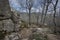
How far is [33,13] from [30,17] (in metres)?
0.87

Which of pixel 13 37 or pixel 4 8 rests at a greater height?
pixel 4 8

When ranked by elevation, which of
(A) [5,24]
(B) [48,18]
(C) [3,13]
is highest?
(C) [3,13]

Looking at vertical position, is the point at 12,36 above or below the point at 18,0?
below

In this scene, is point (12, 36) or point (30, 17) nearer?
point (12, 36)

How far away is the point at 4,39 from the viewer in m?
5.46

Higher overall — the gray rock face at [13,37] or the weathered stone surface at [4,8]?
the weathered stone surface at [4,8]

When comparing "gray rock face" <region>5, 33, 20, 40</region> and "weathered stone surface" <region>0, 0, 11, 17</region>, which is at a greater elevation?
"weathered stone surface" <region>0, 0, 11, 17</region>

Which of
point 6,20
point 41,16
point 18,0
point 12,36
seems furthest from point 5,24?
point 41,16

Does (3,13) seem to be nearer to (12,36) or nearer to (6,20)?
(6,20)

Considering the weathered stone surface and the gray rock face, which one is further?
the gray rock face

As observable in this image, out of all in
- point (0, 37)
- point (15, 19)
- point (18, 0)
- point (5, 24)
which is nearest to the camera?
point (0, 37)

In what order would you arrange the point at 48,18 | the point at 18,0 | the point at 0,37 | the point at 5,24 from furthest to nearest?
1. the point at 48,18
2. the point at 18,0
3. the point at 5,24
4. the point at 0,37

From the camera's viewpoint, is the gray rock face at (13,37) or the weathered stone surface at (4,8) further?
the gray rock face at (13,37)

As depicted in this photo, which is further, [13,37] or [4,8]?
[13,37]
